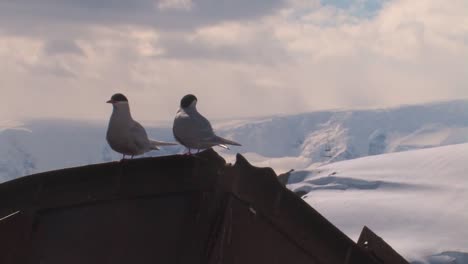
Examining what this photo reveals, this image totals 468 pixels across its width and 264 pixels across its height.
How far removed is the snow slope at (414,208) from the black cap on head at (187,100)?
122956mm

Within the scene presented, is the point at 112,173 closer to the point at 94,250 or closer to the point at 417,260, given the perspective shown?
the point at 94,250

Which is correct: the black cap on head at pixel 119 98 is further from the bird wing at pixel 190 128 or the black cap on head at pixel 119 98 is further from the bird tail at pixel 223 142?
the bird tail at pixel 223 142

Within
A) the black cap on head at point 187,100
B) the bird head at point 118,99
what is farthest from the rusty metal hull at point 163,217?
Answer: the black cap on head at point 187,100

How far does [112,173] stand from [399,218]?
158 meters

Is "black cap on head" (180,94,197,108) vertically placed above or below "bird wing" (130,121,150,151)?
above

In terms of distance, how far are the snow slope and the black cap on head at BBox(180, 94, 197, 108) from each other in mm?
122956

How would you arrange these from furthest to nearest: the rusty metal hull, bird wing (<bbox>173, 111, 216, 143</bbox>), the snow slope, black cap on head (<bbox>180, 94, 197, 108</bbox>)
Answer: the snow slope → black cap on head (<bbox>180, 94, 197, 108</bbox>) → bird wing (<bbox>173, 111, 216, 143</bbox>) → the rusty metal hull

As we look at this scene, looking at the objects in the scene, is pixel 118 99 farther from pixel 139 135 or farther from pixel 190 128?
pixel 190 128

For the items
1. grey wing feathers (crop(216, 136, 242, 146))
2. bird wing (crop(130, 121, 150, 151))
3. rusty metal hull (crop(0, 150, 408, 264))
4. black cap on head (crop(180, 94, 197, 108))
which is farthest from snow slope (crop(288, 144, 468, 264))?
rusty metal hull (crop(0, 150, 408, 264))

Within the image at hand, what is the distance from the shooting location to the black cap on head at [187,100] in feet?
30.4

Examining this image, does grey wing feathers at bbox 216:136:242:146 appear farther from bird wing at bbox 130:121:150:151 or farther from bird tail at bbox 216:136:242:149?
bird wing at bbox 130:121:150:151

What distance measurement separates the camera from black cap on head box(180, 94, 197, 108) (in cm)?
927

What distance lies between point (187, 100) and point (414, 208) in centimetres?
16175

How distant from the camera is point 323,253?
5281 mm
